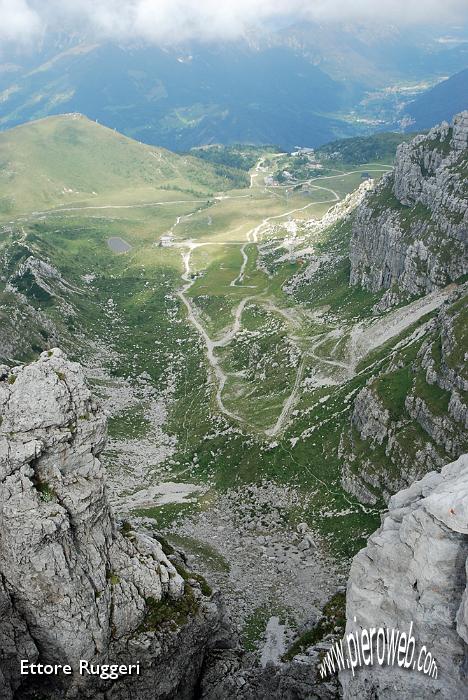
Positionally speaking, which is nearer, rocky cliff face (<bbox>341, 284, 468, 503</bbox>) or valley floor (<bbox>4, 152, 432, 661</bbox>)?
valley floor (<bbox>4, 152, 432, 661</bbox>)

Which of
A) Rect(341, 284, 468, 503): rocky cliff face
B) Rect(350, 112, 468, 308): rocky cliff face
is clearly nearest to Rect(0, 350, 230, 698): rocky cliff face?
Rect(341, 284, 468, 503): rocky cliff face

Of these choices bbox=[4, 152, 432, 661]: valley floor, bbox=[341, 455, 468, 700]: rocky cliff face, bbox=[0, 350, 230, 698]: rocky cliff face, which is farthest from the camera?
bbox=[4, 152, 432, 661]: valley floor

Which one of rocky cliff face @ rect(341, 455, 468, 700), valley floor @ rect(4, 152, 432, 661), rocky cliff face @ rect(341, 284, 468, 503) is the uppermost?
rocky cliff face @ rect(341, 455, 468, 700)

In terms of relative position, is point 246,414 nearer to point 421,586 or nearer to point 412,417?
point 412,417

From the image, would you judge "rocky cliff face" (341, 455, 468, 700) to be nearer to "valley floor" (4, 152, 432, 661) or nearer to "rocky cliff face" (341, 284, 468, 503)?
"valley floor" (4, 152, 432, 661)

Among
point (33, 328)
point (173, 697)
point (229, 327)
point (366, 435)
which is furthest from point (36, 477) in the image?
point (229, 327)

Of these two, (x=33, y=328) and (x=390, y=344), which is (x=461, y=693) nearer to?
(x=390, y=344)
